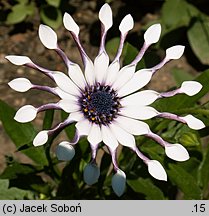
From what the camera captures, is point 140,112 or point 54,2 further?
point 54,2

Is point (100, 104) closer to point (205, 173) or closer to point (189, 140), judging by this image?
point (189, 140)

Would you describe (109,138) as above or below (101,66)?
below

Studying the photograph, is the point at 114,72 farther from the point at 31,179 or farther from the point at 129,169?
the point at 31,179

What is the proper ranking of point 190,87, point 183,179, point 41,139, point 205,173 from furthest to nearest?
point 205,173, point 183,179, point 190,87, point 41,139

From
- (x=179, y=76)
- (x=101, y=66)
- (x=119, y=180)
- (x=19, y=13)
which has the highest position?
(x=19, y=13)

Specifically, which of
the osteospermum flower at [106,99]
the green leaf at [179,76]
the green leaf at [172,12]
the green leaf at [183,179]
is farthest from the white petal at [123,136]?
the green leaf at [172,12]

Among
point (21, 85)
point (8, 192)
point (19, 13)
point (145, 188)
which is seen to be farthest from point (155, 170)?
point (19, 13)
